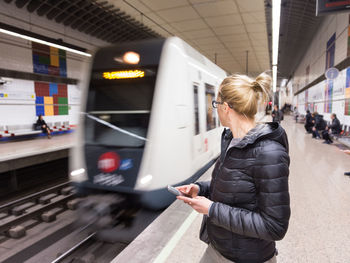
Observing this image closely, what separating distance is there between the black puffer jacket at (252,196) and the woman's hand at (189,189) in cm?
15

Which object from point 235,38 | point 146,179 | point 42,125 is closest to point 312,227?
point 146,179

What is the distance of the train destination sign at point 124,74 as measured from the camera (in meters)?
3.69

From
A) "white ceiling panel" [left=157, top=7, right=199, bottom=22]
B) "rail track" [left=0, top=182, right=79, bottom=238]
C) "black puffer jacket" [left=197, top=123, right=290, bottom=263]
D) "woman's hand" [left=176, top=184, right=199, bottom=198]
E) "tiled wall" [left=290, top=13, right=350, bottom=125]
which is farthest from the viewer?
"tiled wall" [left=290, top=13, right=350, bottom=125]

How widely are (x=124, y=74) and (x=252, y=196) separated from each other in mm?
3110

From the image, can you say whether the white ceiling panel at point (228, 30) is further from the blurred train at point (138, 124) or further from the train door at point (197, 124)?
the blurred train at point (138, 124)

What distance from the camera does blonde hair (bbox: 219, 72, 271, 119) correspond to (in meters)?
1.15

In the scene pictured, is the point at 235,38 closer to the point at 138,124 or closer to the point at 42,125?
the point at 42,125

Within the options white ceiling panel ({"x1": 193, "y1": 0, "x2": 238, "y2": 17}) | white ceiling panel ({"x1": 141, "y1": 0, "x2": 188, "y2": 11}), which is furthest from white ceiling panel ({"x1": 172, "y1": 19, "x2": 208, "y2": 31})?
white ceiling panel ({"x1": 141, "y1": 0, "x2": 188, "y2": 11})

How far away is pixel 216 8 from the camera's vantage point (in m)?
7.91

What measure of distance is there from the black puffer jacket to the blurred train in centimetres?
227

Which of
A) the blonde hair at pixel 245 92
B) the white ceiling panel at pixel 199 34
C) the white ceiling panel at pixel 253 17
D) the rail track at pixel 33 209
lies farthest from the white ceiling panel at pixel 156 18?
the blonde hair at pixel 245 92

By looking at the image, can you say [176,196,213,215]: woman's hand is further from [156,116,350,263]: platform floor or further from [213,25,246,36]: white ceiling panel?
[213,25,246,36]: white ceiling panel

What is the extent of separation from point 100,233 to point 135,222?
1.60ft

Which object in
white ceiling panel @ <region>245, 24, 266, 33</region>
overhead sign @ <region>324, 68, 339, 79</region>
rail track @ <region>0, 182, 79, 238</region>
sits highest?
white ceiling panel @ <region>245, 24, 266, 33</region>
